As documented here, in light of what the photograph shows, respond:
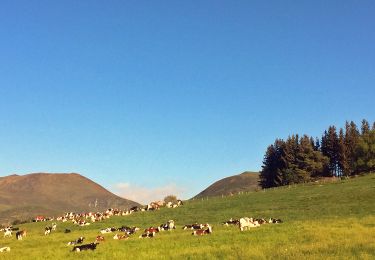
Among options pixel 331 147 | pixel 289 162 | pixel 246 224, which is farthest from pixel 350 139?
pixel 246 224

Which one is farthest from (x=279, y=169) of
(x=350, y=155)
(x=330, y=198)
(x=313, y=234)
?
(x=313, y=234)

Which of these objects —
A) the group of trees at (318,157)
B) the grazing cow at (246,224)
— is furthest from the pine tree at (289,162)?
the grazing cow at (246,224)

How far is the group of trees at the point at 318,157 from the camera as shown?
371 ft

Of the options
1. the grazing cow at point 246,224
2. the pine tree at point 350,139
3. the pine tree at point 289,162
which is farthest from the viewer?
the pine tree at point 350,139

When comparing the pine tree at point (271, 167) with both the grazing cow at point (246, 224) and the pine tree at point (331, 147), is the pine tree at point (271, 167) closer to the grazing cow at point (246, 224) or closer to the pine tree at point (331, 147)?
the pine tree at point (331, 147)

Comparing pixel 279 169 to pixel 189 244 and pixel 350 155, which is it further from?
pixel 189 244

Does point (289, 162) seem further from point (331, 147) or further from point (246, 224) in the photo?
point (246, 224)

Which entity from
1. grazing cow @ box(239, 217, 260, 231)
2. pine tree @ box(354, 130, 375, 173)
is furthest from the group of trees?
grazing cow @ box(239, 217, 260, 231)

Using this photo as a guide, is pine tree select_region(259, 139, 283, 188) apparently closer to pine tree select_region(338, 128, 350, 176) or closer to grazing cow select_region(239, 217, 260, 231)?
pine tree select_region(338, 128, 350, 176)

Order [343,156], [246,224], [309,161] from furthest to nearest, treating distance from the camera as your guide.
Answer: [343,156], [309,161], [246,224]

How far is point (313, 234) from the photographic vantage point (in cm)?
2623

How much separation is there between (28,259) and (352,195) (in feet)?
146

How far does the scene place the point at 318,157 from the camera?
122000mm

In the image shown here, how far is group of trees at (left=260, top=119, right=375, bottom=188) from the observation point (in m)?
113
